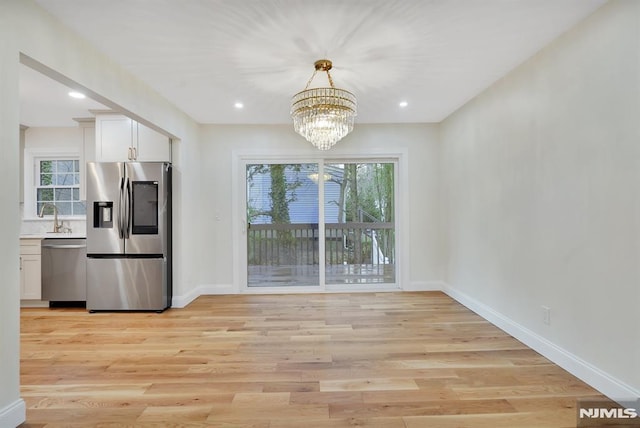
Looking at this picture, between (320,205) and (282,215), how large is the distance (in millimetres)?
560

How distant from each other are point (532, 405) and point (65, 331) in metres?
3.95

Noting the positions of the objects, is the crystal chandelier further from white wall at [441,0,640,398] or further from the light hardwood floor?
the light hardwood floor

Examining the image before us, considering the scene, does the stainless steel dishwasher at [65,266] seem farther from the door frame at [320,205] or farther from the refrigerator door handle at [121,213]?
the door frame at [320,205]

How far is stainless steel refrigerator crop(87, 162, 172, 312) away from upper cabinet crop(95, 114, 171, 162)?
0.17m

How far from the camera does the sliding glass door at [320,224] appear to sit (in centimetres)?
476

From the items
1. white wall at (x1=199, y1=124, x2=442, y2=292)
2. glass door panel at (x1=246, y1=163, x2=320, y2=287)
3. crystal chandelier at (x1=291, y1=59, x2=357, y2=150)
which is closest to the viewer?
crystal chandelier at (x1=291, y1=59, x2=357, y2=150)

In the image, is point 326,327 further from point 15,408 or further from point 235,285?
point 15,408

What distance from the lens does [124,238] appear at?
3812 millimetres

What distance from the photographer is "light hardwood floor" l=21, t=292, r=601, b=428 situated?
1.87m

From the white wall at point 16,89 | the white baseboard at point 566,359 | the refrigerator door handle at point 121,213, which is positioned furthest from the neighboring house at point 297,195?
the white baseboard at point 566,359

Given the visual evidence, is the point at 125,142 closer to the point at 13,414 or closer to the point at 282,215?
the point at 282,215

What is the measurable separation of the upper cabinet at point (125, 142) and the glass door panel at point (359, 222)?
2167 millimetres

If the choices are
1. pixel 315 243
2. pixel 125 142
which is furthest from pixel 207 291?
pixel 125 142

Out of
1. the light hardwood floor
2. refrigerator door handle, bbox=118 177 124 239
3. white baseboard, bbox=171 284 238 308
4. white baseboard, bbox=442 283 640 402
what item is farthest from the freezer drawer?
white baseboard, bbox=442 283 640 402
